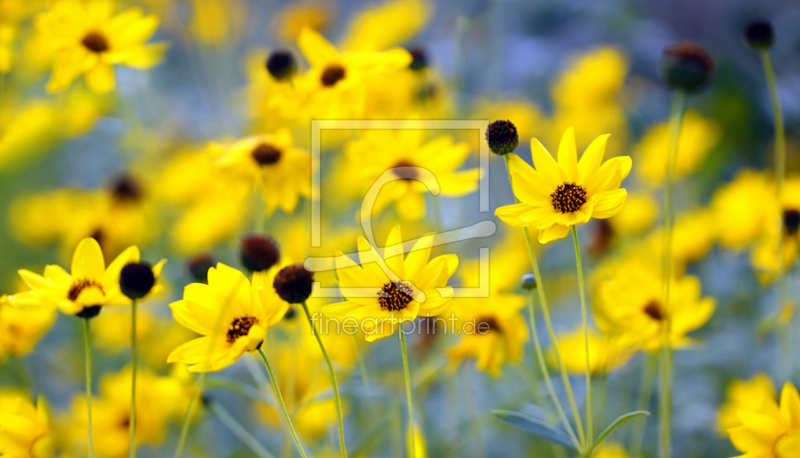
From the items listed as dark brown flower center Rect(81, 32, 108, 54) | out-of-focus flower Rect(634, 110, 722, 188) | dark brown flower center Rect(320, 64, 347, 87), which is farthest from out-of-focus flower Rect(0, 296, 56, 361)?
out-of-focus flower Rect(634, 110, 722, 188)

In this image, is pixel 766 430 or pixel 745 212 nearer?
pixel 766 430

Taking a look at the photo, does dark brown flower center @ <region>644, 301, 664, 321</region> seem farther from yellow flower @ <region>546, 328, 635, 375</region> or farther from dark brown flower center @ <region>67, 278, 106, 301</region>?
dark brown flower center @ <region>67, 278, 106, 301</region>

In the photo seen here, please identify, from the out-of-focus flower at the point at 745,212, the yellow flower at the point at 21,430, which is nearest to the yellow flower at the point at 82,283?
the yellow flower at the point at 21,430

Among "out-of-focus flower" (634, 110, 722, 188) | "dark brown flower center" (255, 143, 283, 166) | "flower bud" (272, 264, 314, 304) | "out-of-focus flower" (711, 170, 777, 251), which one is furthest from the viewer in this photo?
"out-of-focus flower" (634, 110, 722, 188)

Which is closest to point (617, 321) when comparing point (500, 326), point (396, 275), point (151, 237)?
point (500, 326)

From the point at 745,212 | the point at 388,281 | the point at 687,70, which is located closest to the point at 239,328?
the point at 388,281

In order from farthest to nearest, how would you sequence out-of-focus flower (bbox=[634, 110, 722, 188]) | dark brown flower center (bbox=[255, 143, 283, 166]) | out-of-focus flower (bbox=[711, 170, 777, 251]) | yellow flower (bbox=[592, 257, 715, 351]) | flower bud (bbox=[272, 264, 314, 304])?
out-of-focus flower (bbox=[634, 110, 722, 188])
out-of-focus flower (bbox=[711, 170, 777, 251])
dark brown flower center (bbox=[255, 143, 283, 166])
yellow flower (bbox=[592, 257, 715, 351])
flower bud (bbox=[272, 264, 314, 304])

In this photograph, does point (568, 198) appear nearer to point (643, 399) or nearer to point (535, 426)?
point (535, 426)
